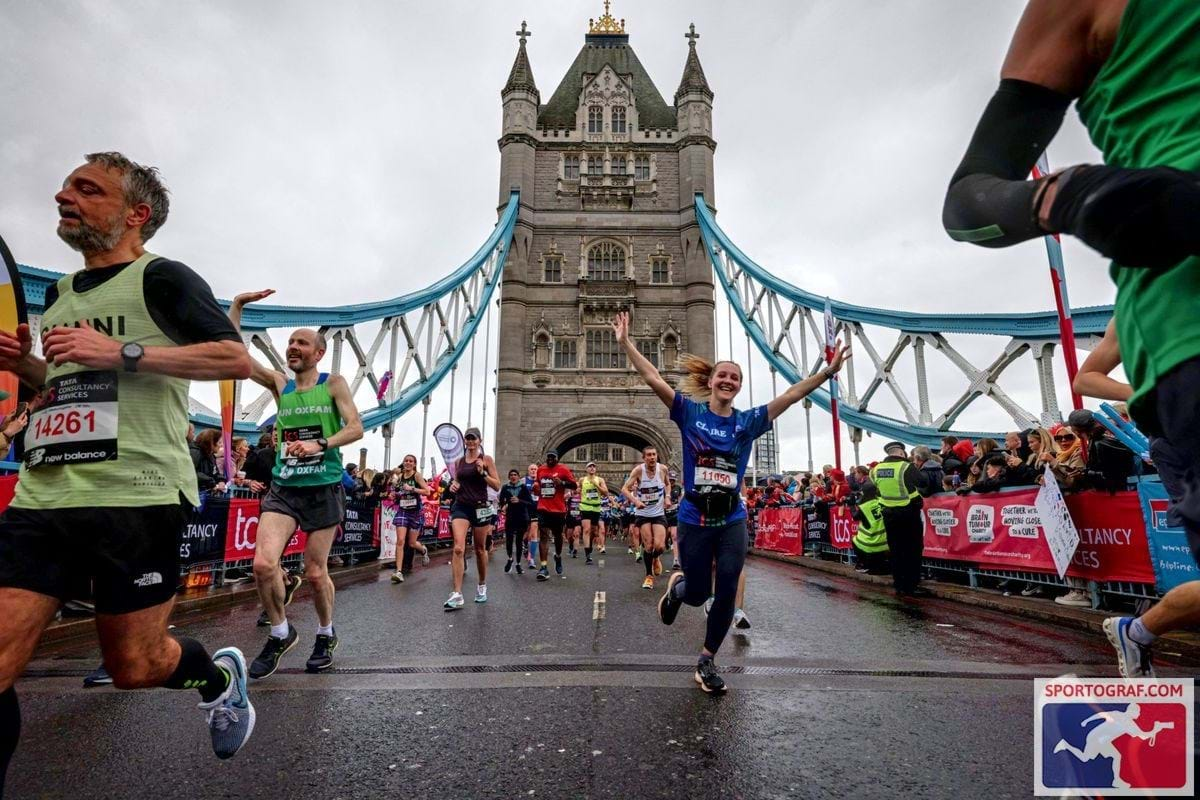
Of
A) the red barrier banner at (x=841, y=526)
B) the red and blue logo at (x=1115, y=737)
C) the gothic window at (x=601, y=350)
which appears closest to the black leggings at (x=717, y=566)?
the red and blue logo at (x=1115, y=737)

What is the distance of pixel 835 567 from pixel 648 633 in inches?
269

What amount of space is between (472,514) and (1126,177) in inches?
257

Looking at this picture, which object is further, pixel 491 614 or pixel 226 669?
pixel 491 614

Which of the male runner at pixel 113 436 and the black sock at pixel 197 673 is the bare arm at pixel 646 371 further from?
the black sock at pixel 197 673

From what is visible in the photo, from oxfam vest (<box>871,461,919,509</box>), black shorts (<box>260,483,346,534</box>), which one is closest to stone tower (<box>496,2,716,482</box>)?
oxfam vest (<box>871,461,919,509</box>)

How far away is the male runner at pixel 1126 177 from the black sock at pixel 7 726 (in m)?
2.38

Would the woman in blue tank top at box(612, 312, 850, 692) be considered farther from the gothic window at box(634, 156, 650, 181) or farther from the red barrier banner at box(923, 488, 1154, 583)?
the gothic window at box(634, 156, 650, 181)

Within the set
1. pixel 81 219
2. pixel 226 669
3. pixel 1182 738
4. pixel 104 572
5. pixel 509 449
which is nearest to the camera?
pixel 1182 738

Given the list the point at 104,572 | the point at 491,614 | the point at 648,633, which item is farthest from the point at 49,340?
the point at 491,614

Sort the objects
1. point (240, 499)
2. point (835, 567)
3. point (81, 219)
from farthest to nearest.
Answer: point (835, 567), point (240, 499), point (81, 219)

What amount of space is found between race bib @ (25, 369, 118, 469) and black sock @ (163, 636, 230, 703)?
634 millimetres

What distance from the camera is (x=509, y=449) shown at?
3250cm

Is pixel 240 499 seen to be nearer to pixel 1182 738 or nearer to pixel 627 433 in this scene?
pixel 1182 738

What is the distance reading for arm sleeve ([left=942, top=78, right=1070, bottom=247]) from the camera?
43.6 inches
